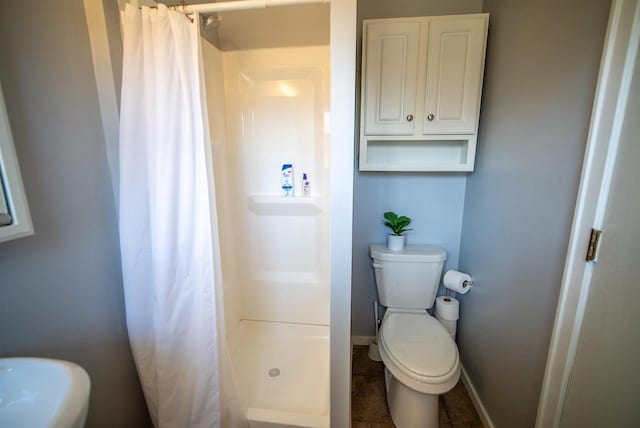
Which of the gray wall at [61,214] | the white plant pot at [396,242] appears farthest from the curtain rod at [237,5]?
the white plant pot at [396,242]

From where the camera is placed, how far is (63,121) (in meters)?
0.81

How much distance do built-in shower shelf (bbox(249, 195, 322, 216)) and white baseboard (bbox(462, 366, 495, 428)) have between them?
144 centimetres

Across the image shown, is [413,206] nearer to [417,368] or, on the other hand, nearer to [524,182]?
[524,182]

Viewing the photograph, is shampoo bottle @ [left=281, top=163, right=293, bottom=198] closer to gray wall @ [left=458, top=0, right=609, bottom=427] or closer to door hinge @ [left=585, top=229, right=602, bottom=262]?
gray wall @ [left=458, top=0, right=609, bottom=427]

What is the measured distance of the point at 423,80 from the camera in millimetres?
1397

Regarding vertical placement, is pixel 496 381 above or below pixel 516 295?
below

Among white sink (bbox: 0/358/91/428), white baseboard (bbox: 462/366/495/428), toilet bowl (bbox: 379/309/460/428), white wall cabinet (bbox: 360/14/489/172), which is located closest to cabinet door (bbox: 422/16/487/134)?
white wall cabinet (bbox: 360/14/489/172)

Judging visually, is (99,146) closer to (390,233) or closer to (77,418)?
(77,418)

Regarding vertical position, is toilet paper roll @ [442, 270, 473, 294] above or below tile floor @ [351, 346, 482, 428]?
above

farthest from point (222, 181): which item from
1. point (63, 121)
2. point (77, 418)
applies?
point (77, 418)

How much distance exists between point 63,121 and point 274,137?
1.05 metres

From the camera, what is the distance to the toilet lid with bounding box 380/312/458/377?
117cm

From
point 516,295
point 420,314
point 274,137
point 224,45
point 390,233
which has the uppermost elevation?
point 224,45

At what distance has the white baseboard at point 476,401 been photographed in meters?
1.32
